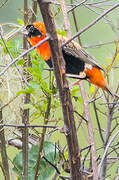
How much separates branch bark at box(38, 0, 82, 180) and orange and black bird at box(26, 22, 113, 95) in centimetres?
35

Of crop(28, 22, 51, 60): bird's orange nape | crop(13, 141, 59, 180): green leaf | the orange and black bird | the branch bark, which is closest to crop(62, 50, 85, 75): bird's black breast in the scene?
the orange and black bird

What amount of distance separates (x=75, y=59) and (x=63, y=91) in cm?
52

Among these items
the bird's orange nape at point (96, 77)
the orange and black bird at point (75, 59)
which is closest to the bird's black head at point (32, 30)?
the orange and black bird at point (75, 59)

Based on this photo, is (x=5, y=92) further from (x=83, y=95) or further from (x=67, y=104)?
(x=67, y=104)

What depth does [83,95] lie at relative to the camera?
39.9 inches

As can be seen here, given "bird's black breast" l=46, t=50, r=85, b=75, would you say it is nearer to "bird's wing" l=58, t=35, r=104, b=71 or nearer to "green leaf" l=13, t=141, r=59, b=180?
"bird's wing" l=58, t=35, r=104, b=71

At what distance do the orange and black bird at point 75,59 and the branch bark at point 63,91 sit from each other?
1.15 ft

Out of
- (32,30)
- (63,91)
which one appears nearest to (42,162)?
(32,30)

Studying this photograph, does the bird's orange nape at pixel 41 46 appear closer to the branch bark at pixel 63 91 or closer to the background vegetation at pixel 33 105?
the background vegetation at pixel 33 105

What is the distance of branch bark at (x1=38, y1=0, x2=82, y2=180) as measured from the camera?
0.58 meters

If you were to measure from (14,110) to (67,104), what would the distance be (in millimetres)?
444

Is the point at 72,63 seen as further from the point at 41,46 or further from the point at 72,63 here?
the point at 41,46

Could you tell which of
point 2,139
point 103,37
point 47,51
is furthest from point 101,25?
point 2,139

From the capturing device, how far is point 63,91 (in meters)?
0.71
